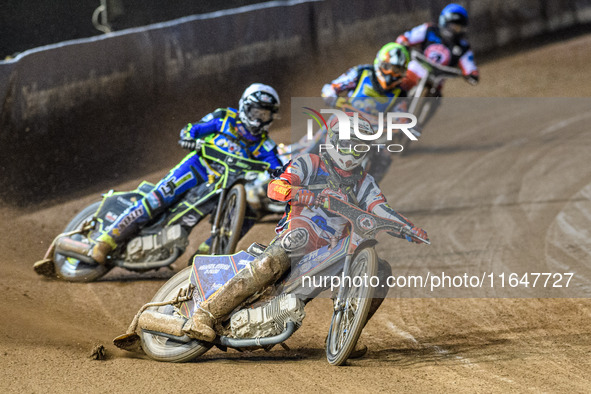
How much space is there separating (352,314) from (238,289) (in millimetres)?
922

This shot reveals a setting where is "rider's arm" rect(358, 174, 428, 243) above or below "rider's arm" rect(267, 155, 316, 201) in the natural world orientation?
below

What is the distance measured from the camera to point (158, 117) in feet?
44.2

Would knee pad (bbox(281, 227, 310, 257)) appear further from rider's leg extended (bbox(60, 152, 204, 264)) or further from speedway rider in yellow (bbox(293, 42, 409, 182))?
speedway rider in yellow (bbox(293, 42, 409, 182))

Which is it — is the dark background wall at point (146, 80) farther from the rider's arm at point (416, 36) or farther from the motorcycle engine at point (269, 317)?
the motorcycle engine at point (269, 317)

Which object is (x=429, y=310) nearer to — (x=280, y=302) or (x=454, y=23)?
(x=280, y=302)

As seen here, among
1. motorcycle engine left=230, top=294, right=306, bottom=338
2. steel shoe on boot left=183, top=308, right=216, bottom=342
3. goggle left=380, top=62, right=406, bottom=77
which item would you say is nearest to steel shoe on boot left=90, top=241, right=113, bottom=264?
steel shoe on boot left=183, top=308, right=216, bottom=342

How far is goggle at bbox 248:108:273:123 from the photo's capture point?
9133 millimetres

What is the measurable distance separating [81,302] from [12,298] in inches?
28.4

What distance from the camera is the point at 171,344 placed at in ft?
22.4

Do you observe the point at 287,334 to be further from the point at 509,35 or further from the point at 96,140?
the point at 509,35

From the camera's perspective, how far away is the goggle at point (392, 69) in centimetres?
1134

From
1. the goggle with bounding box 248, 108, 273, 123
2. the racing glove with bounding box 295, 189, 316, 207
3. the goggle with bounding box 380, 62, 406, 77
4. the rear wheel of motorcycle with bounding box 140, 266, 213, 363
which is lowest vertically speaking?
the rear wheel of motorcycle with bounding box 140, 266, 213, 363

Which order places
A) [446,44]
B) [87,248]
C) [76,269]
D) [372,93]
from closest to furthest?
[87,248], [76,269], [372,93], [446,44]

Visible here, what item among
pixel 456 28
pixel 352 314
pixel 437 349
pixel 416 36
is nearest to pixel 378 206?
pixel 352 314
